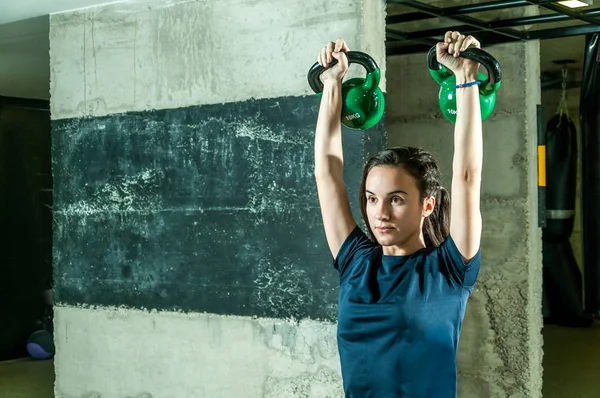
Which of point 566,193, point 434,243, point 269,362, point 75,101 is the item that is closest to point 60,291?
point 75,101

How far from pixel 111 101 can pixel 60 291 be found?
1.07m

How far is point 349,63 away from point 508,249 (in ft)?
8.70

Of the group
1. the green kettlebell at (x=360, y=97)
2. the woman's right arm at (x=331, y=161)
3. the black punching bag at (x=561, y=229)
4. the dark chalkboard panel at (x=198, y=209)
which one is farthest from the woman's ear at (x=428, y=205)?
the black punching bag at (x=561, y=229)

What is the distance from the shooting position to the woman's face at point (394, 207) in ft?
5.99

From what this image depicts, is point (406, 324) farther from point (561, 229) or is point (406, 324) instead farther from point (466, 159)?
point (561, 229)

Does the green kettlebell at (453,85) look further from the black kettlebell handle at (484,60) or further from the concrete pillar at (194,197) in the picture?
the concrete pillar at (194,197)

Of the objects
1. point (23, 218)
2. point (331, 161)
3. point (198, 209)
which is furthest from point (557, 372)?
point (331, 161)

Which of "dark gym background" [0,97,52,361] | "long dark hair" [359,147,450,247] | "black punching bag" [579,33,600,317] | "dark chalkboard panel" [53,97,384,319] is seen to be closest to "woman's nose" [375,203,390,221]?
"long dark hair" [359,147,450,247]

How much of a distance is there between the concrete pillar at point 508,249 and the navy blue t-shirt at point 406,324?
269 centimetres

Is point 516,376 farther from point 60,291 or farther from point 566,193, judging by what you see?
point 566,193

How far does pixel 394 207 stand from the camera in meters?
1.84

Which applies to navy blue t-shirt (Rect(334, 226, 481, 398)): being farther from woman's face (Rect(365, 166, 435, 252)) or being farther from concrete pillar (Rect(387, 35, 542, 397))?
concrete pillar (Rect(387, 35, 542, 397))

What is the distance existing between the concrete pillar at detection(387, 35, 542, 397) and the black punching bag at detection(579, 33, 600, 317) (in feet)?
A: 0.84

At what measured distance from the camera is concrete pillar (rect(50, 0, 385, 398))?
11.6 feet
